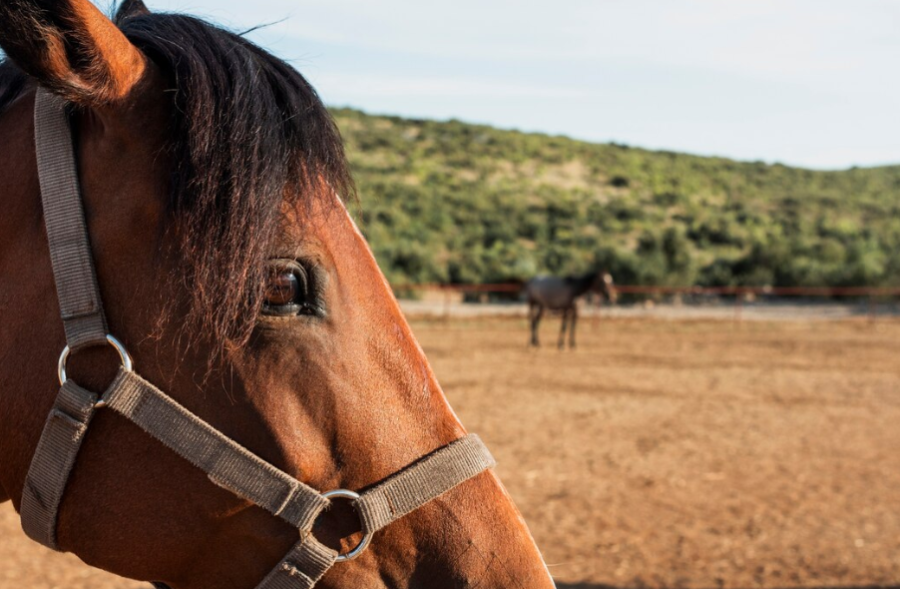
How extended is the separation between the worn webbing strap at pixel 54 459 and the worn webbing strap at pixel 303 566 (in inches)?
14.5

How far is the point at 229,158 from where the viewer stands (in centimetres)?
127

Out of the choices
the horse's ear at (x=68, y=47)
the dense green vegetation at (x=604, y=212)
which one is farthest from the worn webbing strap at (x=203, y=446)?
the dense green vegetation at (x=604, y=212)

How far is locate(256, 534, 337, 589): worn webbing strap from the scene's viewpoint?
48.8 inches

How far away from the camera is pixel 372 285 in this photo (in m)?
1.36

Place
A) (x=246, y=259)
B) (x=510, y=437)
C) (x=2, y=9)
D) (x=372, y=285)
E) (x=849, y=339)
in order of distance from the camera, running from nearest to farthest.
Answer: (x=2, y=9) → (x=246, y=259) → (x=372, y=285) → (x=510, y=437) → (x=849, y=339)

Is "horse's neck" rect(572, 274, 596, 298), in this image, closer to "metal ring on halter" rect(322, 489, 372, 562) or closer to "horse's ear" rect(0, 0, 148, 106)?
"metal ring on halter" rect(322, 489, 372, 562)

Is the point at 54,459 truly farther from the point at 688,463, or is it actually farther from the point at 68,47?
the point at 688,463

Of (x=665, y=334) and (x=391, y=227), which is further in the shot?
(x=391, y=227)

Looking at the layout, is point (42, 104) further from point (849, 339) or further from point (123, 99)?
point (849, 339)

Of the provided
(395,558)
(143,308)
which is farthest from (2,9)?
(395,558)

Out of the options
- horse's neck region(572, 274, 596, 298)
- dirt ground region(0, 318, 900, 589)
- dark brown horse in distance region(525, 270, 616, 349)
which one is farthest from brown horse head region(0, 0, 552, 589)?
horse's neck region(572, 274, 596, 298)

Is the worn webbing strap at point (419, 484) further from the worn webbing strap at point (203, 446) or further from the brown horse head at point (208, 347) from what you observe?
the worn webbing strap at point (203, 446)

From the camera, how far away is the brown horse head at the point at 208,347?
1.24 m

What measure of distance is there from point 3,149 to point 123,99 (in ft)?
0.99
